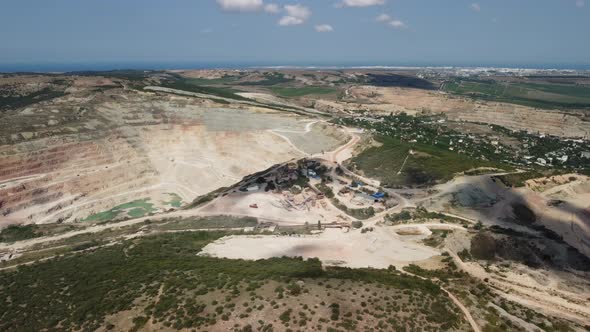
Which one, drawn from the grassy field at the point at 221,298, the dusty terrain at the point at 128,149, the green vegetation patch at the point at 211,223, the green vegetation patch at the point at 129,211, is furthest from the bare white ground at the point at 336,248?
the dusty terrain at the point at 128,149

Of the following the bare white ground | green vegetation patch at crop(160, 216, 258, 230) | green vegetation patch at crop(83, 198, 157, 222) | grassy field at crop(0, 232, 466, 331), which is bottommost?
green vegetation patch at crop(83, 198, 157, 222)

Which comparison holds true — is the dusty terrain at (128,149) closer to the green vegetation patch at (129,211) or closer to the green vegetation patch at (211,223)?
the green vegetation patch at (129,211)

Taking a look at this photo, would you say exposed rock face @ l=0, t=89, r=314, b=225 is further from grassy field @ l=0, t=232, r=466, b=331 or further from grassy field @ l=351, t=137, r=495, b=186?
grassy field @ l=0, t=232, r=466, b=331

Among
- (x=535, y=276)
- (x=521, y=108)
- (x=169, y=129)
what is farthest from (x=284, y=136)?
(x=521, y=108)

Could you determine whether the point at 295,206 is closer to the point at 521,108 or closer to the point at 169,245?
the point at 169,245

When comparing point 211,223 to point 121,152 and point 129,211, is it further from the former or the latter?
point 121,152

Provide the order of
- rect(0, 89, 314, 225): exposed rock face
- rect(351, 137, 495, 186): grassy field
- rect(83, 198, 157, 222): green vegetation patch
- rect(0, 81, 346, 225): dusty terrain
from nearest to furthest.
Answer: rect(351, 137, 495, 186): grassy field, rect(83, 198, 157, 222): green vegetation patch, rect(0, 89, 314, 225): exposed rock face, rect(0, 81, 346, 225): dusty terrain

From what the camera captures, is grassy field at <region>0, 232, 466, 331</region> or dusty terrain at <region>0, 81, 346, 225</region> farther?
dusty terrain at <region>0, 81, 346, 225</region>

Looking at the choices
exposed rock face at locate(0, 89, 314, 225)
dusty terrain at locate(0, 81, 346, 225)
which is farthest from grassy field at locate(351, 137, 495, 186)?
exposed rock face at locate(0, 89, 314, 225)
